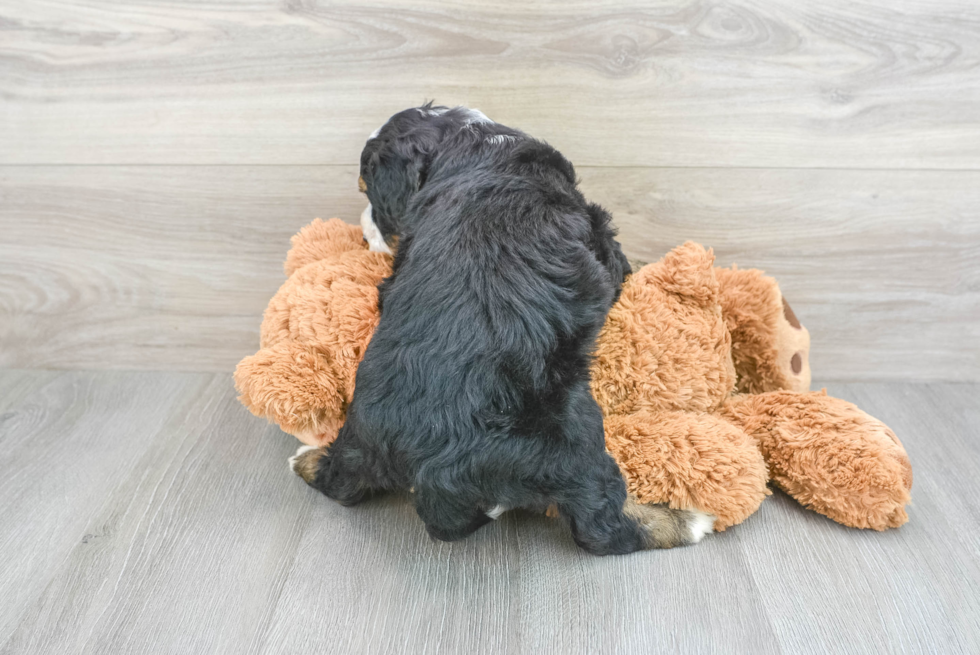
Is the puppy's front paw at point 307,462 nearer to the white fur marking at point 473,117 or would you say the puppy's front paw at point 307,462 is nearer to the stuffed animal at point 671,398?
the stuffed animal at point 671,398

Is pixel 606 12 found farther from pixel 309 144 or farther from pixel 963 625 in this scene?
pixel 963 625

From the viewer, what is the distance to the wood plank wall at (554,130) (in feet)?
3.68

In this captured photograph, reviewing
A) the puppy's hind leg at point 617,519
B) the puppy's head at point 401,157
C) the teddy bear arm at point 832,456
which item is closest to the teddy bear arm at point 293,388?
the puppy's head at point 401,157

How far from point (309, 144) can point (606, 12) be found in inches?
22.6

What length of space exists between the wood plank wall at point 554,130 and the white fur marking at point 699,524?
525 millimetres

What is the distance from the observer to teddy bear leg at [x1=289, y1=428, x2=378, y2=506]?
0.93 m

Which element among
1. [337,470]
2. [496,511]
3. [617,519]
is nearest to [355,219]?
[337,470]

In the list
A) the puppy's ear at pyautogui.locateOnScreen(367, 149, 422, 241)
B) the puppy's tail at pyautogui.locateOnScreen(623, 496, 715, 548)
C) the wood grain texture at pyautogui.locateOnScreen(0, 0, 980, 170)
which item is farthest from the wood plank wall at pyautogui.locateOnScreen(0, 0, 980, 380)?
the puppy's tail at pyautogui.locateOnScreen(623, 496, 715, 548)

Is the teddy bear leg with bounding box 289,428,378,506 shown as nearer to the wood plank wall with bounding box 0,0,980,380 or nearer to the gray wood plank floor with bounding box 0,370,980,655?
the gray wood plank floor with bounding box 0,370,980,655

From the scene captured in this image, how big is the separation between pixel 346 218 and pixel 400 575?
2.21ft

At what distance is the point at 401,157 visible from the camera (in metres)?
0.91

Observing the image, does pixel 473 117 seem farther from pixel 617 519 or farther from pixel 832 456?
pixel 832 456

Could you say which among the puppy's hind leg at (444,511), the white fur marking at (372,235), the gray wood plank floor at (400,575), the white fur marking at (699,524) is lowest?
the gray wood plank floor at (400,575)

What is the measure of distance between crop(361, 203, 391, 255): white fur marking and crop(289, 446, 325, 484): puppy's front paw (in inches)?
13.2
